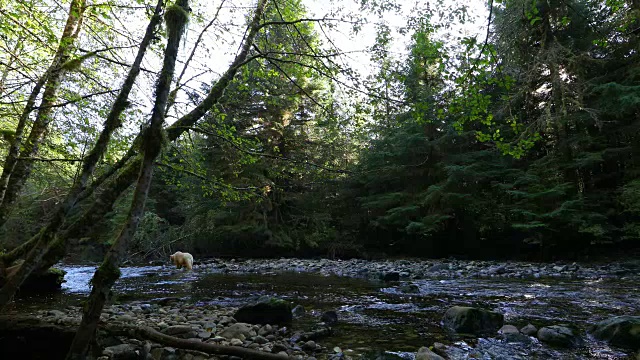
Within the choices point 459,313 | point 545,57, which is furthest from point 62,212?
point 545,57

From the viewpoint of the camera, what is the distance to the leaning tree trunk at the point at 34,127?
461 centimetres

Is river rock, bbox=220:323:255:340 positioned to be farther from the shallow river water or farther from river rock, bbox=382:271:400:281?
river rock, bbox=382:271:400:281

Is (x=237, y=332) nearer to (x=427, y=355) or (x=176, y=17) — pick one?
(x=427, y=355)

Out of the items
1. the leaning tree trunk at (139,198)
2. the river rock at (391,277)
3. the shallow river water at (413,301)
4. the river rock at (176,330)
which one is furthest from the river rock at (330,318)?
the river rock at (391,277)

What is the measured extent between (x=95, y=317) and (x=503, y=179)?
1836 cm

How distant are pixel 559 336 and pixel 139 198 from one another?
17.8ft

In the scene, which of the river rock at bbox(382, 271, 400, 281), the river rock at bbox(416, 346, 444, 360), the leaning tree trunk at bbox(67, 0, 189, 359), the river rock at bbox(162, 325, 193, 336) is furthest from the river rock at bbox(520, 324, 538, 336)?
the river rock at bbox(382, 271, 400, 281)

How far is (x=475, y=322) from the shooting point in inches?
210

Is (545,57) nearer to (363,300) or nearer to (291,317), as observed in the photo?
(363,300)

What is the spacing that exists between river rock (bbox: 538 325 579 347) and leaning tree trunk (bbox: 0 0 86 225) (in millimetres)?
7205

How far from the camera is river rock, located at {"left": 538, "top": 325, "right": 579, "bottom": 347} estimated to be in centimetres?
463

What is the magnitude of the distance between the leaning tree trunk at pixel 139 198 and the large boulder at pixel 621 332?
594 centimetres

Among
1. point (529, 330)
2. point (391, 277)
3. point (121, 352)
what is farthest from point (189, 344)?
point (391, 277)

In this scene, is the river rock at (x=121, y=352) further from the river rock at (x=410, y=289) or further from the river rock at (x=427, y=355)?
the river rock at (x=410, y=289)
